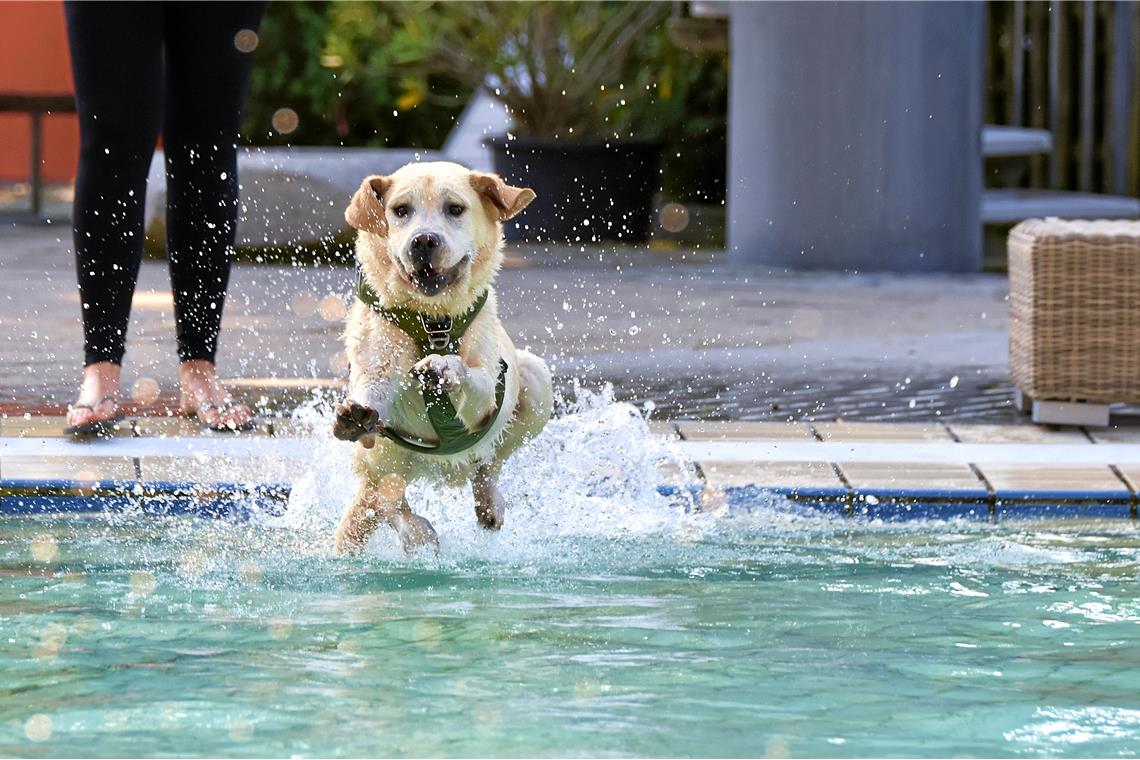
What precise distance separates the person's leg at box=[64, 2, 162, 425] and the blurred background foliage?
16.5ft

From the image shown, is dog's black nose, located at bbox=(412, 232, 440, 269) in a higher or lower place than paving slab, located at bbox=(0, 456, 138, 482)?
higher

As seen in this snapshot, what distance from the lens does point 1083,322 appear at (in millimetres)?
5500

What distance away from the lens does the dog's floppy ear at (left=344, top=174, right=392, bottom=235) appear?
12.8ft

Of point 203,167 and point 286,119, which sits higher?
point 286,119

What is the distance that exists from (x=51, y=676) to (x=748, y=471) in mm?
2117

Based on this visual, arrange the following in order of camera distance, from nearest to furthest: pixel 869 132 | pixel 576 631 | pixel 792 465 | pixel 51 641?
1. pixel 51 641
2. pixel 576 631
3. pixel 792 465
4. pixel 869 132

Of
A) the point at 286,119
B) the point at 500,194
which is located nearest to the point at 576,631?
the point at 500,194

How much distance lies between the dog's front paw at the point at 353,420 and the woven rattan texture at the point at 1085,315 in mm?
2559

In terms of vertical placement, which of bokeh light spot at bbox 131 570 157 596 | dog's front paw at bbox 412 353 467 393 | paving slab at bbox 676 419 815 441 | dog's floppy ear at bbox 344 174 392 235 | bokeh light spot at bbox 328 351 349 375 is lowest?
bokeh light spot at bbox 131 570 157 596

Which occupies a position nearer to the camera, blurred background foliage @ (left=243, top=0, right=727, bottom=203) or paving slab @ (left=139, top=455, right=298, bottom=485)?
paving slab @ (left=139, top=455, right=298, bottom=485)

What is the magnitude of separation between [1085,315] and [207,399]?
2.49 meters

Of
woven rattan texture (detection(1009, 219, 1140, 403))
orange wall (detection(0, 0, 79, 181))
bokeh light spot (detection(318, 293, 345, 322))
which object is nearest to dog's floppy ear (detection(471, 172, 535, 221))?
woven rattan texture (detection(1009, 219, 1140, 403))

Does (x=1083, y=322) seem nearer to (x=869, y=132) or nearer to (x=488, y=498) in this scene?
(x=488, y=498)

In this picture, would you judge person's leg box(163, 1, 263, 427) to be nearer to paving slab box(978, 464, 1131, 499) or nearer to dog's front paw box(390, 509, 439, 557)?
dog's front paw box(390, 509, 439, 557)
